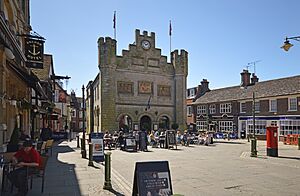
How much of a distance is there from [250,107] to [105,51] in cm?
2164

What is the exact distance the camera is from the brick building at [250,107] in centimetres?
3559

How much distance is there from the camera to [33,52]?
51.4 ft

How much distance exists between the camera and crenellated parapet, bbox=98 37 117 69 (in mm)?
37719

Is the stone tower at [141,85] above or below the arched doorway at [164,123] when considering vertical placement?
above

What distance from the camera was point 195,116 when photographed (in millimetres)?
52906

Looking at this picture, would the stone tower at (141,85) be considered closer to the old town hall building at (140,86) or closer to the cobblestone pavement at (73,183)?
the old town hall building at (140,86)

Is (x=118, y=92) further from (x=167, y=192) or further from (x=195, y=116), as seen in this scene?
(x=167, y=192)

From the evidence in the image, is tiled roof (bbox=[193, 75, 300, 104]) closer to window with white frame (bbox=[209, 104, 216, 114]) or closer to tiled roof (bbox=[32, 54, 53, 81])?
window with white frame (bbox=[209, 104, 216, 114])

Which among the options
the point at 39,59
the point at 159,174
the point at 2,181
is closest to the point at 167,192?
the point at 159,174

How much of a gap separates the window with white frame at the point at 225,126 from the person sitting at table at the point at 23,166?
39.8m

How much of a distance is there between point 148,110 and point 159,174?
3465cm

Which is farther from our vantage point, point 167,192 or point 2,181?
point 2,181

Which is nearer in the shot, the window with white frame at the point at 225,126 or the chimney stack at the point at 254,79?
the window with white frame at the point at 225,126

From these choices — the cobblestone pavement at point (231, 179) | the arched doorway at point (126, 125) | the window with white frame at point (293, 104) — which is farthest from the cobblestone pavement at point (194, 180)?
the arched doorway at point (126, 125)
